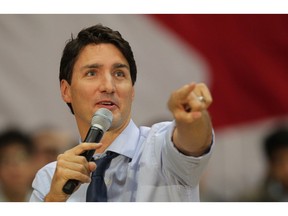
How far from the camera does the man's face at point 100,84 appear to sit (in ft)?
4.34

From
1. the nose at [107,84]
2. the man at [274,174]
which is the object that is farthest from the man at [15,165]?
the man at [274,174]

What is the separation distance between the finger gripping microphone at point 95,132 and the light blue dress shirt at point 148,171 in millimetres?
108

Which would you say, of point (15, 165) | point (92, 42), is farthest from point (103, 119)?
point (15, 165)

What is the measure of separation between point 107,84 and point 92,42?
0.37ft

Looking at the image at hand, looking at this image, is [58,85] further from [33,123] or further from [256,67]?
[256,67]

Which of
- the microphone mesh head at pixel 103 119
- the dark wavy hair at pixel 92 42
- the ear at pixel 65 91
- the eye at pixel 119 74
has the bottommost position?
the microphone mesh head at pixel 103 119

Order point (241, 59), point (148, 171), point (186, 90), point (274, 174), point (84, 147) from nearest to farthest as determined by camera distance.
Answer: point (186, 90), point (84, 147), point (148, 171), point (274, 174), point (241, 59)

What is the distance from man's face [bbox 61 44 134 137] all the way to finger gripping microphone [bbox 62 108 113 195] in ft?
0.39

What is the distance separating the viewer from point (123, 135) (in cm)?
133

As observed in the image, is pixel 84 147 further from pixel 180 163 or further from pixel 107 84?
pixel 107 84

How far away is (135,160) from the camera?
4.15ft

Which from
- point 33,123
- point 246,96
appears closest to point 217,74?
point 246,96

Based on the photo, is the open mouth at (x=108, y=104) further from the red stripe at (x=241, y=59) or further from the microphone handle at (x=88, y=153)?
the red stripe at (x=241, y=59)

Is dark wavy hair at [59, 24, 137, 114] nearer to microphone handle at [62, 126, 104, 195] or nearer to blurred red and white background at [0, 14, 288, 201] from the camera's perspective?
blurred red and white background at [0, 14, 288, 201]
